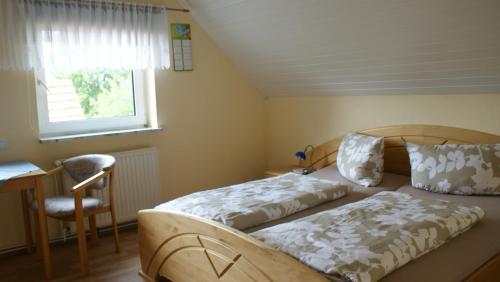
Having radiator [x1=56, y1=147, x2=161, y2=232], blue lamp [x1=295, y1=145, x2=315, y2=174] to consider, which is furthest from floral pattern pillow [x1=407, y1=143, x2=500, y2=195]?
radiator [x1=56, y1=147, x2=161, y2=232]

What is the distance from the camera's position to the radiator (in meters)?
3.40

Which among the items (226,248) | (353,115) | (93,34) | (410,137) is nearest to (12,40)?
(93,34)

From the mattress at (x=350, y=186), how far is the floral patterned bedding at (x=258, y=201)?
0.03 m

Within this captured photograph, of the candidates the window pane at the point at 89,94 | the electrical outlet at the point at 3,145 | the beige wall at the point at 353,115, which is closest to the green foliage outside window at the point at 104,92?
the window pane at the point at 89,94

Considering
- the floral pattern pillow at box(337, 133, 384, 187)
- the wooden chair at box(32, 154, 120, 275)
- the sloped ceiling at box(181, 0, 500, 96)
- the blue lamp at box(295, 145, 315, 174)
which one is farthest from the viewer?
the blue lamp at box(295, 145, 315, 174)

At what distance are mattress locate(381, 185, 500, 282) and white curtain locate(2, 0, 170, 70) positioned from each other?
8.26 feet

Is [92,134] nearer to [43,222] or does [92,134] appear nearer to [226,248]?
[43,222]

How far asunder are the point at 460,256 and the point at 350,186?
1.15 metres

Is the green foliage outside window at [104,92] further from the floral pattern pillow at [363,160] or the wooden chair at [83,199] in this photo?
the floral pattern pillow at [363,160]

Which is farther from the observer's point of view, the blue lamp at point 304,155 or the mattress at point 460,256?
the blue lamp at point 304,155

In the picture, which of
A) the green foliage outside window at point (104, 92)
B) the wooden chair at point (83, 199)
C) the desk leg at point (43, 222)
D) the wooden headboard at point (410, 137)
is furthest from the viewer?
the green foliage outside window at point (104, 92)

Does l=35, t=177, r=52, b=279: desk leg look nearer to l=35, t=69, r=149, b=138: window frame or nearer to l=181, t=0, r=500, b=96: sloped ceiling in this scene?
l=35, t=69, r=149, b=138: window frame

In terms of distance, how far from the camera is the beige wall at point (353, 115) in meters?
2.83

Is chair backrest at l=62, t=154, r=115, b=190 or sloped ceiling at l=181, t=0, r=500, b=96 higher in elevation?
sloped ceiling at l=181, t=0, r=500, b=96
